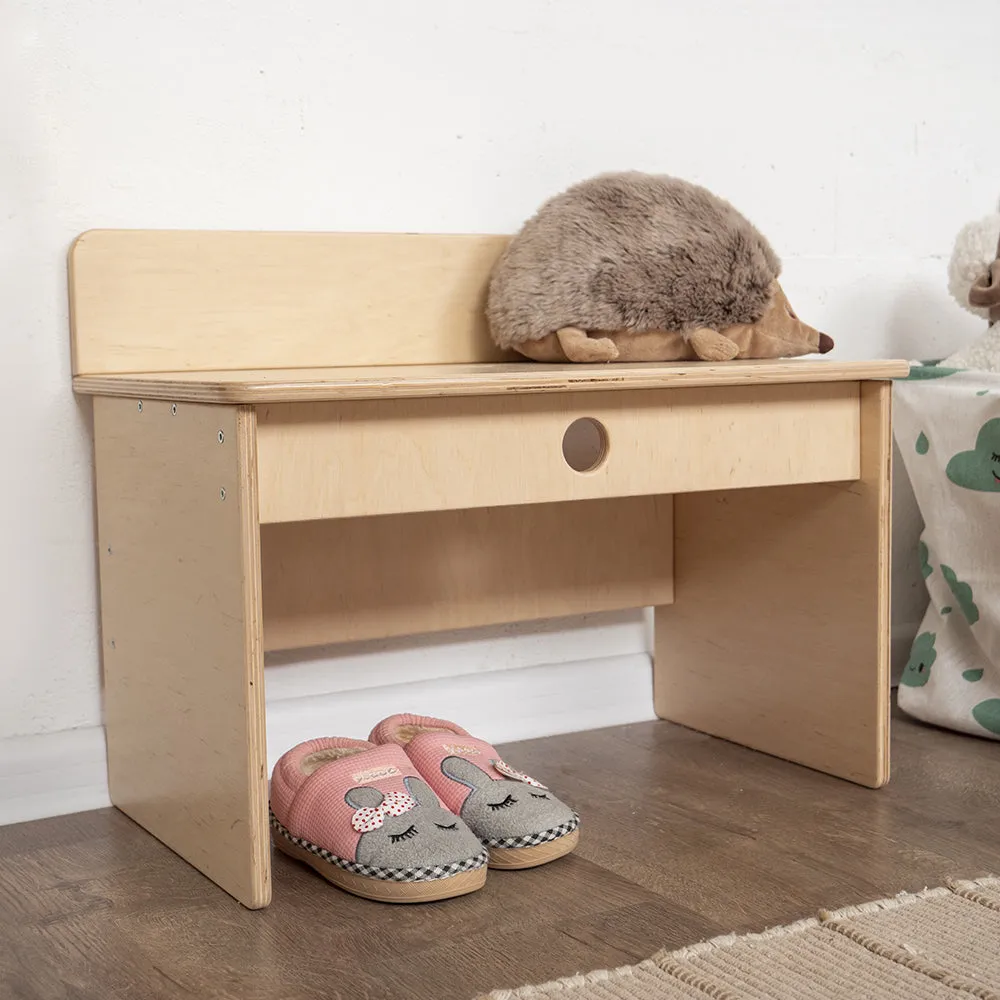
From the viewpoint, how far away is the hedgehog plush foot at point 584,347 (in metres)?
1.55

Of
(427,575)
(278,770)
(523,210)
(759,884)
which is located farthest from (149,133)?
(759,884)

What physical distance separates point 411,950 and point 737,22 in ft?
4.45

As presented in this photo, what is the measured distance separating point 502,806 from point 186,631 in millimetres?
351

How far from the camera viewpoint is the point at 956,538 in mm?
1783

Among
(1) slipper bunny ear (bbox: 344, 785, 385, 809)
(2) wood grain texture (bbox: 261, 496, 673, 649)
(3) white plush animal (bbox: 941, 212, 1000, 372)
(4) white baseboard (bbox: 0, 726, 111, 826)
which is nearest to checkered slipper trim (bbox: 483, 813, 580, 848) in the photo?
(1) slipper bunny ear (bbox: 344, 785, 385, 809)

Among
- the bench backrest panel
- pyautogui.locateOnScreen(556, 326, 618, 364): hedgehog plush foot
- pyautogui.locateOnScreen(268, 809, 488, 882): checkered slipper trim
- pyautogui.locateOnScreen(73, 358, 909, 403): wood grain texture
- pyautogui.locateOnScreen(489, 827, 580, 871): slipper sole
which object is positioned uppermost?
the bench backrest panel

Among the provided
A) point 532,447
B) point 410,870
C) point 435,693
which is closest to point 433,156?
point 532,447

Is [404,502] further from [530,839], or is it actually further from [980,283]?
[980,283]

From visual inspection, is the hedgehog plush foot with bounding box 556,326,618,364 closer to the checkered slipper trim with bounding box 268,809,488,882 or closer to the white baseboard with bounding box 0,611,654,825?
the white baseboard with bounding box 0,611,654,825

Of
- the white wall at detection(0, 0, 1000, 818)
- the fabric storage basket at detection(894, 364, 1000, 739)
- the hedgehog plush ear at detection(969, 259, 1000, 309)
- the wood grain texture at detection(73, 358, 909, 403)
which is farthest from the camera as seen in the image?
the hedgehog plush ear at detection(969, 259, 1000, 309)

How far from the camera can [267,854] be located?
1.22 m

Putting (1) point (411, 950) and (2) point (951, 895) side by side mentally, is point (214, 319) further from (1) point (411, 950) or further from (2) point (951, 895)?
(2) point (951, 895)

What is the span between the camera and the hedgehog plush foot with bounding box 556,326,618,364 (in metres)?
1.55

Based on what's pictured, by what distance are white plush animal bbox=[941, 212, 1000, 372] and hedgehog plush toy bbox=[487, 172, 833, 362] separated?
1.09 feet
